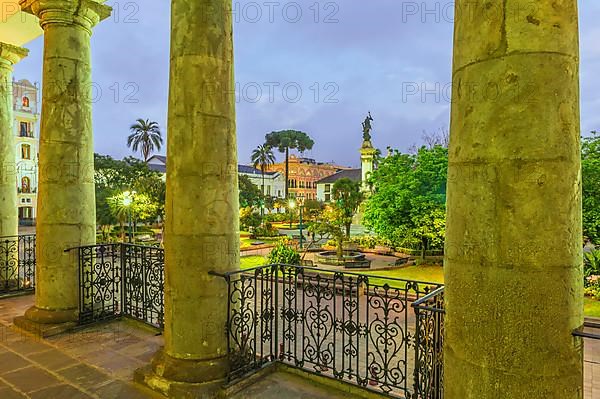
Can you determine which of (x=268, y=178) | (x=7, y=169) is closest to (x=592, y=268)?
(x=7, y=169)

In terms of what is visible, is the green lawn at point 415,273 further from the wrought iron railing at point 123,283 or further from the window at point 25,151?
the window at point 25,151

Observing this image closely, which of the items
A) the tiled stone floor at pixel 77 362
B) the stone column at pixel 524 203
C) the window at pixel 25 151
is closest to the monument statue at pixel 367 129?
the tiled stone floor at pixel 77 362

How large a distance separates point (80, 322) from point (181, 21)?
4.56 meters

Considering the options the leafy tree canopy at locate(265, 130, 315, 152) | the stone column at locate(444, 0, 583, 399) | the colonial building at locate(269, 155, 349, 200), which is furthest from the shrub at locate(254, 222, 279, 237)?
the colonial building at locate(269, 155, 349, 200)

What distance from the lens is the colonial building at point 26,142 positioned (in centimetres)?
3962

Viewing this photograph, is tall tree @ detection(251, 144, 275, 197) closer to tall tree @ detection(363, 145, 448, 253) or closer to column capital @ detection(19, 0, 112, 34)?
tall tree @ detection(363, 145, 448, 253)

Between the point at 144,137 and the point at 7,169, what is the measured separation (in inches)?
1946

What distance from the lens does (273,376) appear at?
13.9 ft

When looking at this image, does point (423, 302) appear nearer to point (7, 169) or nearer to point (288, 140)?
point (7, 169)

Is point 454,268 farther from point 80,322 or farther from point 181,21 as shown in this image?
point 80,322

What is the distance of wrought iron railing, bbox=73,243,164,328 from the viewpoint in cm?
573

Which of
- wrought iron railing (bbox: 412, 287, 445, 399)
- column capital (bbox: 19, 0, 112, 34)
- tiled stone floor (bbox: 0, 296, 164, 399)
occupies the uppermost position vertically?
column capital (bbox: 19, 0, 112, 34)

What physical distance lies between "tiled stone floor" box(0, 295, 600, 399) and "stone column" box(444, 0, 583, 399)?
2448 mm

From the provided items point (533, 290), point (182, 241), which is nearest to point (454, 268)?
point (533, 290)
